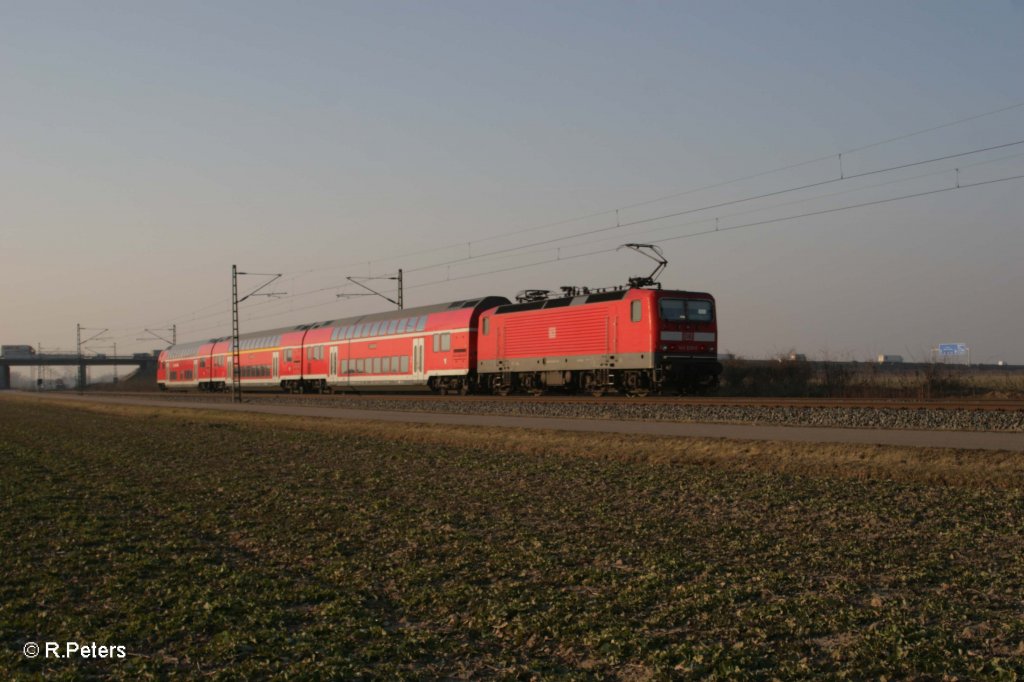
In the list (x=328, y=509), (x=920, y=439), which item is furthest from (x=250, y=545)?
(x=920, y=439)

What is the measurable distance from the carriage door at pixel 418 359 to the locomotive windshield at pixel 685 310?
17.5 meters

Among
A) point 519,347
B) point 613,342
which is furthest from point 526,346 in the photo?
point 613,342

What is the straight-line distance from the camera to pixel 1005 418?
65.6 ft

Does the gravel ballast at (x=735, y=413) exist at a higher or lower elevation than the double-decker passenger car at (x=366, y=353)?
lower

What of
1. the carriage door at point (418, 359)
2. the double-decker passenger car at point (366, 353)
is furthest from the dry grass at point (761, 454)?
the carriage door at point (418, 359)

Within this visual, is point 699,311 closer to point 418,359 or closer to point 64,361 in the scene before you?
point 418,359

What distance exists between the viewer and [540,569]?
9.19m

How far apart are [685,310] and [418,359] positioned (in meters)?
18.0

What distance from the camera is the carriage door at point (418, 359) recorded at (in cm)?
4619

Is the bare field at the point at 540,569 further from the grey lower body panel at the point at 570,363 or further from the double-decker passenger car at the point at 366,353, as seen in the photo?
the double-decker passenger car at the point at 366,353

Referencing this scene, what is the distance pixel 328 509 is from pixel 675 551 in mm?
5694

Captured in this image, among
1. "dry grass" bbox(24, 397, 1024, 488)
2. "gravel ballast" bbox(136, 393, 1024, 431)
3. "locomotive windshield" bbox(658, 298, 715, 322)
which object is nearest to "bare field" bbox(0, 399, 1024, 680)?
"dry grass" bbox(24, 397, 1024, 488)

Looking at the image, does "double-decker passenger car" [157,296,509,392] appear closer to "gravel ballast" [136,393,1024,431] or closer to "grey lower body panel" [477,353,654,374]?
"grey lower body panel" [477,353,654,374]

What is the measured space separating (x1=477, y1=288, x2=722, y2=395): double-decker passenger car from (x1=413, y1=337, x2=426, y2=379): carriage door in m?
7.30
